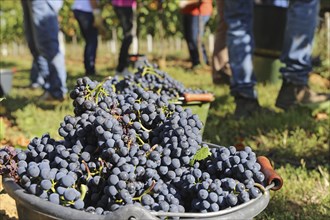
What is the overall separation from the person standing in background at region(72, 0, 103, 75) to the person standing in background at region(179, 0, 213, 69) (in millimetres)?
1173

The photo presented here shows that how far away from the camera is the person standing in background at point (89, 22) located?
20.2ft

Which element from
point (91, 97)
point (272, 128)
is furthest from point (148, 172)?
point (272, 128)

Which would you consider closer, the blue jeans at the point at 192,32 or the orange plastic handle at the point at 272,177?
the orange plastic handle at the point at 272,177

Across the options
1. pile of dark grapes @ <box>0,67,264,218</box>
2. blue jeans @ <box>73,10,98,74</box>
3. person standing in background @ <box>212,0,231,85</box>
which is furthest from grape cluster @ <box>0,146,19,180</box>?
blue jeans @ <box>73,10,98,74</box>

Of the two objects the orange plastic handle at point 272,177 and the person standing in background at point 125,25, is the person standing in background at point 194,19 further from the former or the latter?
the orange plastic handle at point 272,177

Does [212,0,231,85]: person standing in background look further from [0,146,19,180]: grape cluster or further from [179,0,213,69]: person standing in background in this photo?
[0,146,19,180]: grape cluster

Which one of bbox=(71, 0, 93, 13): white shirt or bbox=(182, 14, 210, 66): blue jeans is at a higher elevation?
bbox=(71, 0, 93, 13): white shirt

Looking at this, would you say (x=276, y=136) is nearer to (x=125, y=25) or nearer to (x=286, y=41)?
(x=286, y=41)

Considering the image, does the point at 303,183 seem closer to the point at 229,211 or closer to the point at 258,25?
the point at 229,211

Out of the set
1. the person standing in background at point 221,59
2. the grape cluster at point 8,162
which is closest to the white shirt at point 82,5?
the person standing in background at point 221,59

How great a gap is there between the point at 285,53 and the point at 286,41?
9 cm

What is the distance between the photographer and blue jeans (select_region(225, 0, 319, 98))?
3.22 metres

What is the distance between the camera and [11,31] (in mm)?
13734

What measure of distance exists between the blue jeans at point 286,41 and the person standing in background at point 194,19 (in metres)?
3.06
